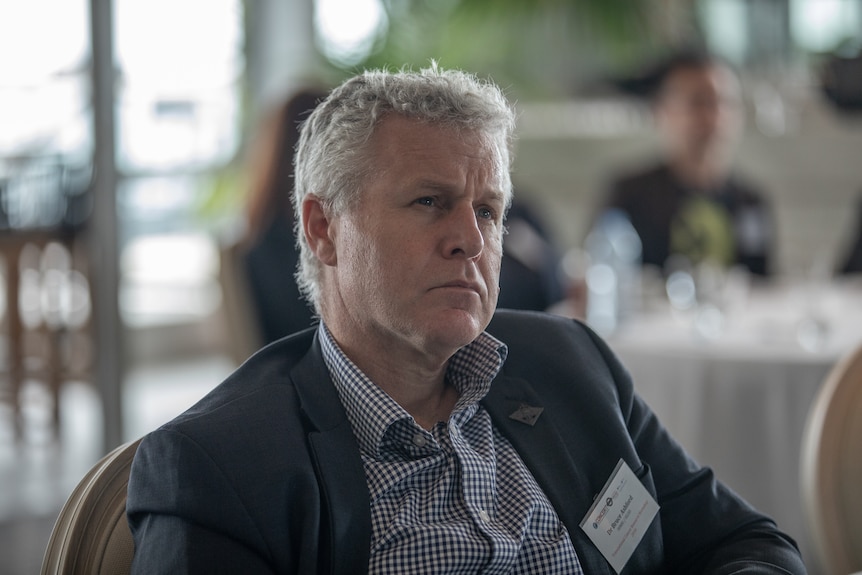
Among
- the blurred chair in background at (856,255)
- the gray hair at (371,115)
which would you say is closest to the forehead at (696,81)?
the blurred chair in background at (856,255)

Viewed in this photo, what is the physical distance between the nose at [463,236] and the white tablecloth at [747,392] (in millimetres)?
1700

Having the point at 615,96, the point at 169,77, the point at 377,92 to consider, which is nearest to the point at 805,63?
the point at 615,96

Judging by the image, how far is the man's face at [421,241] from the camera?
1418mm

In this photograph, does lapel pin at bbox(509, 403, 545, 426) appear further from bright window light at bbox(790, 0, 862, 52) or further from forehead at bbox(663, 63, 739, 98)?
bright window light at bbox(790, 0, 862, 52)

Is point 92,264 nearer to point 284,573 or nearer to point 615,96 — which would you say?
point 284,573

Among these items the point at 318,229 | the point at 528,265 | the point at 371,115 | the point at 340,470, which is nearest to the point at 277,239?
the point at 528,265

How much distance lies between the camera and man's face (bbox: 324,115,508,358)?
55.8 inches

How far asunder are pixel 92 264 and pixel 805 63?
4524mm

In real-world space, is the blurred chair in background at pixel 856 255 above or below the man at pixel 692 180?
below

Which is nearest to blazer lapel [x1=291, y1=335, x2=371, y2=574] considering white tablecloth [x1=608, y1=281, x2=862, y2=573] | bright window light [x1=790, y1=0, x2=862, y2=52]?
white tablecloth [x1=608, y1=281, x2=862, y2=573]

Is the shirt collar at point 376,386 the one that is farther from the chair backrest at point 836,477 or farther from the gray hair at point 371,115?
the chair backrest at point 836,477

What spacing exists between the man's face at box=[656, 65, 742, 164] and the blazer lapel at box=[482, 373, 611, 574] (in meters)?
3.32

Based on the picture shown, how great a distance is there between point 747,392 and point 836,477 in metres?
1.23

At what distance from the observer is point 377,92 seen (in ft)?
4.79
